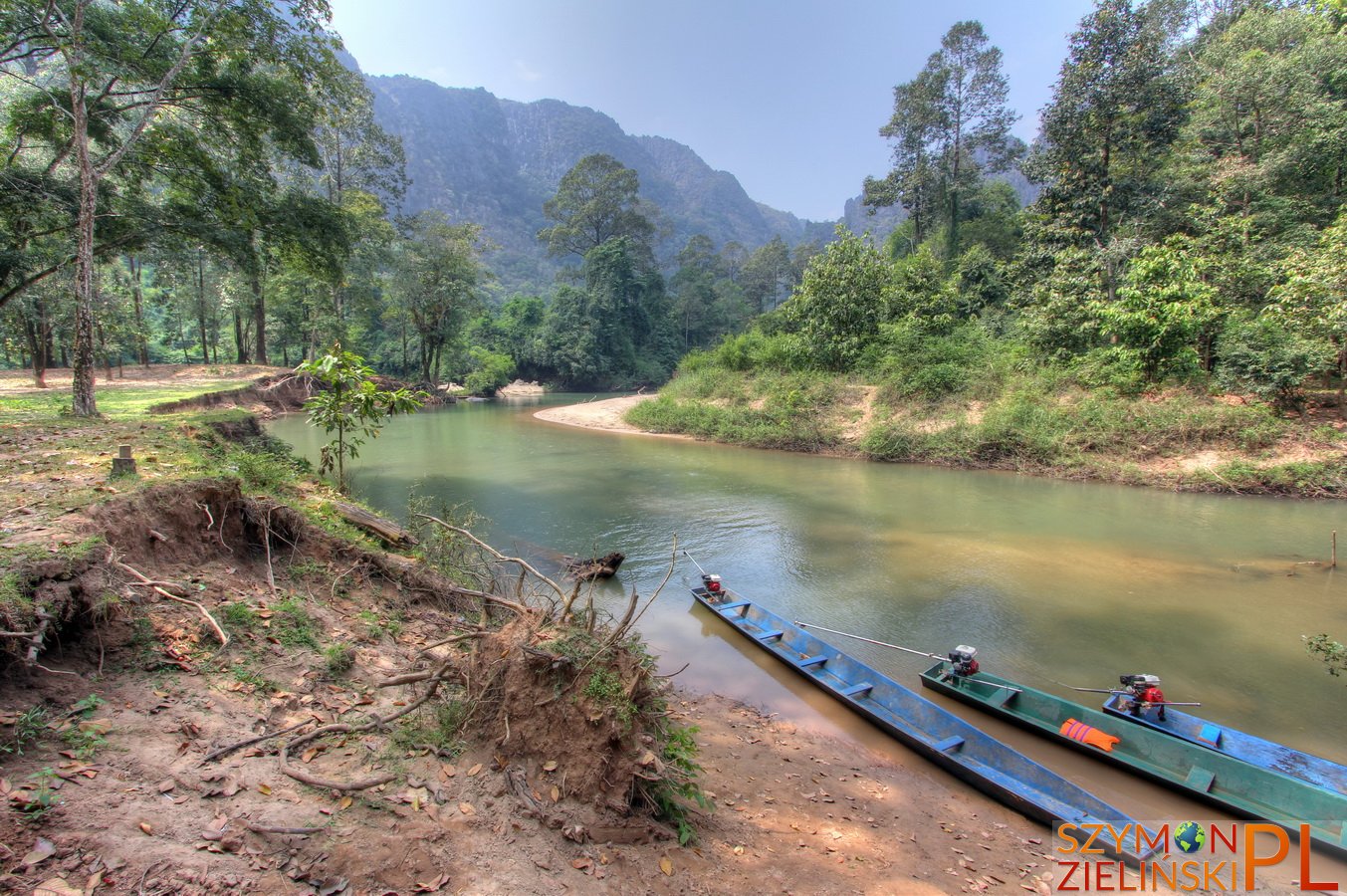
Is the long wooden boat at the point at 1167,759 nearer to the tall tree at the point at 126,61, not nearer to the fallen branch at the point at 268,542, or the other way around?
the fallen branch at the point at 268,542

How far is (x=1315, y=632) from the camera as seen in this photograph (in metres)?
7.93

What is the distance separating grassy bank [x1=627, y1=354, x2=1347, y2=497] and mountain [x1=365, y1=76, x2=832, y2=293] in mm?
69011

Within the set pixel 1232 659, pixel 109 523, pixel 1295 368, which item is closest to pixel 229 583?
pixel 109 523

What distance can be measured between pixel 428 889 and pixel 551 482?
578 inches

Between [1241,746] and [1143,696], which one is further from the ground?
[1143,696]

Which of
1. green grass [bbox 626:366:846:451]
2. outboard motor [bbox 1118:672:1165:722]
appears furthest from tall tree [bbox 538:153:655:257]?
outboard motor [bbox 1118:672:1165:722]

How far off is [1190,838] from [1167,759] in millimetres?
1040

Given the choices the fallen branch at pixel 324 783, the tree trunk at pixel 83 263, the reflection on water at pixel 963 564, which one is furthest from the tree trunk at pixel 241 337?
the fallen branch at pixel 324 783

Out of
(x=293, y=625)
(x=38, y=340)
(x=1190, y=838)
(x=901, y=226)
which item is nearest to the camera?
(x=1190, y=838)

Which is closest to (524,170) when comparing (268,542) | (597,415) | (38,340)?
(597,415)

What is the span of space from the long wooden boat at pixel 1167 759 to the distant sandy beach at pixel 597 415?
71.0 feet

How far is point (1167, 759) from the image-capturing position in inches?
207

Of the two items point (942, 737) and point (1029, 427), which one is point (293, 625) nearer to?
point (942, 737)

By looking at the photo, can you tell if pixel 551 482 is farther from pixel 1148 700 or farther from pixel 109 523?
pixel 1148 700
